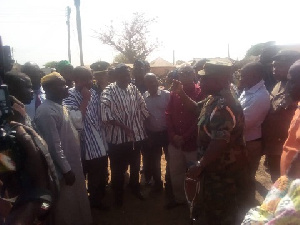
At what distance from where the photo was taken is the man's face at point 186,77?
15.1 feet

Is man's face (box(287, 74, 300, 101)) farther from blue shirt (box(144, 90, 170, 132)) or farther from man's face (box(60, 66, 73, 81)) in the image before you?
man's face (box(60, 66, 73, 81))

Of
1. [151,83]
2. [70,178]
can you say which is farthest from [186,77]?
[70,178]

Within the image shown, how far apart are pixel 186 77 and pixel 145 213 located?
6.17ft

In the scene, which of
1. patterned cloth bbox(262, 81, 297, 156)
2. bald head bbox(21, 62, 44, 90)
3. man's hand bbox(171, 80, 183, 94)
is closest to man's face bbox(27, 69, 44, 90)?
bald head bbox(21, 62, 44, 90)

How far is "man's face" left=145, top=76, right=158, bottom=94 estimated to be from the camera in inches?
200

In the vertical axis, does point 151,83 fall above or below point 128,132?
above

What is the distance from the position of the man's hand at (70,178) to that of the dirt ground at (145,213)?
1175mm

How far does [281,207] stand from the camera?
6.27 feet

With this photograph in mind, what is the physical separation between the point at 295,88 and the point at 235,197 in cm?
108

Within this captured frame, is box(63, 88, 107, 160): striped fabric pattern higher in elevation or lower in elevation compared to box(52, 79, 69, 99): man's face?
lower

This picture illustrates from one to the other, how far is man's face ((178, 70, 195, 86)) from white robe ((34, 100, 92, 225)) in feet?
5.24

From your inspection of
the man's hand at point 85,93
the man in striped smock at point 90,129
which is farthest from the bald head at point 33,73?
the man's hand at point 85,93

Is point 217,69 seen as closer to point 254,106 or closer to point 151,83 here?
point 254,106

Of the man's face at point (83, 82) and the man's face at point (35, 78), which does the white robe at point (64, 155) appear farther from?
the man's face at point (35, 78)
